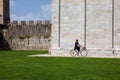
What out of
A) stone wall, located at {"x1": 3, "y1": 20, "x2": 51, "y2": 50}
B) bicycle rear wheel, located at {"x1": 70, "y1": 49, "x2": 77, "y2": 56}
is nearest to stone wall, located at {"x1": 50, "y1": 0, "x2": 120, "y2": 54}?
bicycle rear wheel, located at {"x1": 70, "y1": 49, "x2": 77, "y2": 56}

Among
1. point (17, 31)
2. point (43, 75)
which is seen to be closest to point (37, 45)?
point (17, 31)

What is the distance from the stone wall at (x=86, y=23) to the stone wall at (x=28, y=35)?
85.0ft

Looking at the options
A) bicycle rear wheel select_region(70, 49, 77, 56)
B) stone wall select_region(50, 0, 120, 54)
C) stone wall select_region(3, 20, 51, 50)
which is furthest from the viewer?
stone wall select_region(3, 20, 51, 50)

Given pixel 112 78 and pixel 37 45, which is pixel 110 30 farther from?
pixel 37 45

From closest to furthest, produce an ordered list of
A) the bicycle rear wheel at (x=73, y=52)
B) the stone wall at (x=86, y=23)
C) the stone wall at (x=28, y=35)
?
1. the bicycle rear wheel at (x=73, y=52)
2. the stone wall at (x=86, y=23)
3. the stone wall at (x=28, y=35)

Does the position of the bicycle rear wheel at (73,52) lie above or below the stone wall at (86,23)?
below

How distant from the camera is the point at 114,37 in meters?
33.8

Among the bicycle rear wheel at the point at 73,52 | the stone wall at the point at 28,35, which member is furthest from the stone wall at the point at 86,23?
the stone wall at the point at 28,35

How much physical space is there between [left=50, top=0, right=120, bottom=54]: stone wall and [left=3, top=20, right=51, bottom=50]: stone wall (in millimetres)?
25894

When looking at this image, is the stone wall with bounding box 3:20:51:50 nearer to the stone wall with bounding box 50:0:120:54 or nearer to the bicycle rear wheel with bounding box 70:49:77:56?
the stone wall with bounding box 50:0:120:54

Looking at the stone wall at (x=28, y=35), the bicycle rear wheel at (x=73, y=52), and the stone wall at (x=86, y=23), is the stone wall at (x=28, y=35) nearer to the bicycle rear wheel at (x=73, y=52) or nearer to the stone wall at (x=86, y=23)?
the stone wall at (x=86, y=23)

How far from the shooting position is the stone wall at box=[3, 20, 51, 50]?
61.2m

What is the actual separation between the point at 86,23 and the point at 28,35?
3025 centimetres

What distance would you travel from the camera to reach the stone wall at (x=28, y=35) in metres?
61.2
